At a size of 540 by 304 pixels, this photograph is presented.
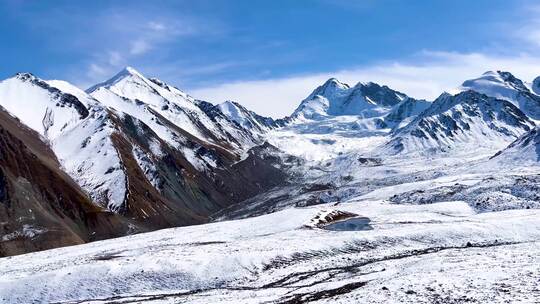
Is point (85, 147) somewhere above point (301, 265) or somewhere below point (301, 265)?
above

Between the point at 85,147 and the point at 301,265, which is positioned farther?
the point at 85,147

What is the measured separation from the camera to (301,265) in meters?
52.8

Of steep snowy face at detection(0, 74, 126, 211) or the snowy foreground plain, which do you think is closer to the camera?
the snowy foreground plain

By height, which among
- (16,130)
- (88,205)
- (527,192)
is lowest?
(527,192)

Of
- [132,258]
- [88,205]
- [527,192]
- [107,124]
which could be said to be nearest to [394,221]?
[132,258]

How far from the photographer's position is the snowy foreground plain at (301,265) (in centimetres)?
3597

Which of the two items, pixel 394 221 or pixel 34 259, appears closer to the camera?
pixel 34 259

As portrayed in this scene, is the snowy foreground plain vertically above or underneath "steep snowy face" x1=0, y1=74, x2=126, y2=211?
underneath

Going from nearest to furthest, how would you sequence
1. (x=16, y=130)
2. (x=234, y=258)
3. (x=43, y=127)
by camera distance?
(x=234, y=258) → (x=16, y=130) → (x=43, y=127)

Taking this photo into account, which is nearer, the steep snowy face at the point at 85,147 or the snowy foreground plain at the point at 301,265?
the snowy foreground plain at the point at 301,265

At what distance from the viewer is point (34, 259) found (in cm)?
6506

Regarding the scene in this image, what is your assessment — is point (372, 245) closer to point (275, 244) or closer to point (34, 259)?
point (275, 244)

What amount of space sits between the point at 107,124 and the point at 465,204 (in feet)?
413

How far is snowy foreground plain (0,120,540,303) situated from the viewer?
3597cm
